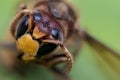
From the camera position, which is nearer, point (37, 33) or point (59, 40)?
point (37, 33)

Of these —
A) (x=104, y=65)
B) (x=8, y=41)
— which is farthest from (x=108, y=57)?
(x=8, y=41)

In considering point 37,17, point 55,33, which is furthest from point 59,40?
point 37,17

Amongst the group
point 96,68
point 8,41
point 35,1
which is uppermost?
point 35,1

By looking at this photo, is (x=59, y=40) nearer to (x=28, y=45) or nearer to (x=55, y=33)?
(x=55, y=33)

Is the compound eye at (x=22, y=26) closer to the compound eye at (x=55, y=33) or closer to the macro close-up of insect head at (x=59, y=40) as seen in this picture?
the macro close-up of insect head at (x=59, y=40)

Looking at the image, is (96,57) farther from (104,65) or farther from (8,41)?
(8,41)

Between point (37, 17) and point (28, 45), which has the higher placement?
point (37, 17)
